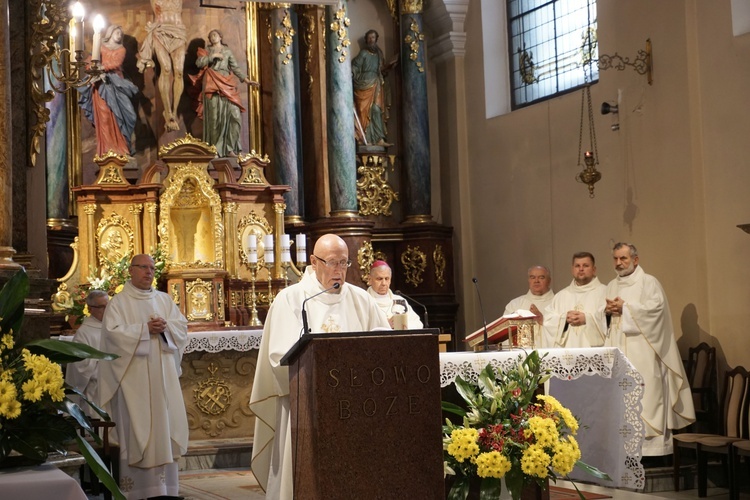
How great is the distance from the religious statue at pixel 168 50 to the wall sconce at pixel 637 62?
482 centimetres

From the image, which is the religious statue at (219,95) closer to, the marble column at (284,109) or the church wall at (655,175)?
the marble column at (284,109)

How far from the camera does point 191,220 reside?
1212 cm

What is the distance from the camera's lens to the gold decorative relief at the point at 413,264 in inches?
559

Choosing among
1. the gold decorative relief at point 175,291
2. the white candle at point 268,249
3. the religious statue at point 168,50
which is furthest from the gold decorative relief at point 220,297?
the religious statue at point 168,50

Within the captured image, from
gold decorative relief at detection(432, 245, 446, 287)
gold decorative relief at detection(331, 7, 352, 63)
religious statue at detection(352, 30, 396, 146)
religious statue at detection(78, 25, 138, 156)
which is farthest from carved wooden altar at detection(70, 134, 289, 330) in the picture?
gold decorative relief at detection(432, 245, 446, 287)

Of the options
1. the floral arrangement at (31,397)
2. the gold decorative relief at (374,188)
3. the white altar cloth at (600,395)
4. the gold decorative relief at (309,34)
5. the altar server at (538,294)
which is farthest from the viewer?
the gold decorative relief at (374,188)

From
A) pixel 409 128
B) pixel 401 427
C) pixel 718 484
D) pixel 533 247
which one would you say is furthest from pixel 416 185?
pixel 401 427

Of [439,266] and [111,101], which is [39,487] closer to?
[111,101]

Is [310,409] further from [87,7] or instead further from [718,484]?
[87,7]

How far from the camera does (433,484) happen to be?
5.04 metres

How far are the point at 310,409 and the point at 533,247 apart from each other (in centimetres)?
862

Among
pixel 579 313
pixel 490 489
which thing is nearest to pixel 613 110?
pixel 579 313

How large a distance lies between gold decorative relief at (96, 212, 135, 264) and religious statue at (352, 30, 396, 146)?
350 cm

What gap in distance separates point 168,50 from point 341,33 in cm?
204
